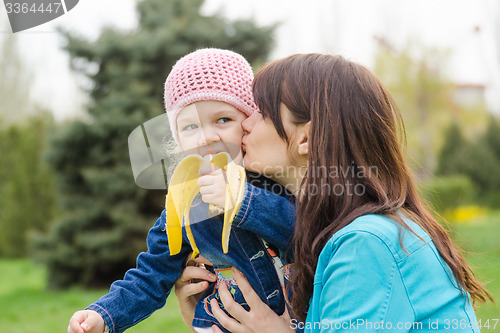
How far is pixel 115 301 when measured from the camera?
2.03m

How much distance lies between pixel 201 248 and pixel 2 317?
5871 millimetres

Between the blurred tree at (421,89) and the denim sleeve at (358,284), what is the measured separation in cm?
2226

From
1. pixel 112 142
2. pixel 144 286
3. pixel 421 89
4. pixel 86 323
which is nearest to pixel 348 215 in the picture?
pixel 144 286

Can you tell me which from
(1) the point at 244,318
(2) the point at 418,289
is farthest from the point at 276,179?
(2) the point at 418,289

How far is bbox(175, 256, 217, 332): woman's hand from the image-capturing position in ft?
6.81

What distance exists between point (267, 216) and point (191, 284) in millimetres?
573

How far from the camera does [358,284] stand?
1.27 meters

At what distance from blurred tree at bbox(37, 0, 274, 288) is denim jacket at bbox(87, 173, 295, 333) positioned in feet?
17.9

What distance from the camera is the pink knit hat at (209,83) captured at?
6.94ft

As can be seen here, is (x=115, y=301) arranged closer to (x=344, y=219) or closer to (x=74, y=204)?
(x=344, y=219)

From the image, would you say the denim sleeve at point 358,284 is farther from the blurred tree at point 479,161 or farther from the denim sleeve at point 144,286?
the blurred tree at point 479,161

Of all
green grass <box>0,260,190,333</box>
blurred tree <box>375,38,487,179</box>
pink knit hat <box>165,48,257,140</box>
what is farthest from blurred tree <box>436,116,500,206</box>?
pink knit hat <box>165,48,257,140</box>

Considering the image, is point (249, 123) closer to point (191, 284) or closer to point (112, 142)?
point (191, 284)

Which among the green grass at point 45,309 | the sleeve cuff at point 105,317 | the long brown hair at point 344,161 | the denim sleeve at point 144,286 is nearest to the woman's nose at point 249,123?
the long brown hair at point 344,161
